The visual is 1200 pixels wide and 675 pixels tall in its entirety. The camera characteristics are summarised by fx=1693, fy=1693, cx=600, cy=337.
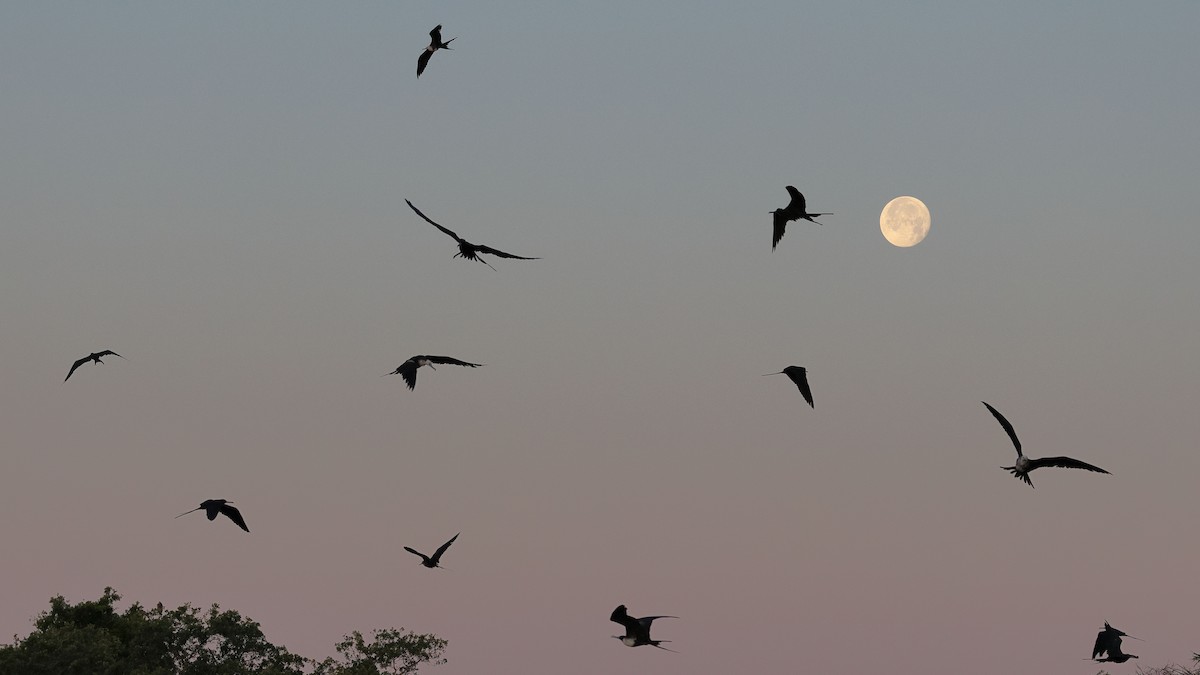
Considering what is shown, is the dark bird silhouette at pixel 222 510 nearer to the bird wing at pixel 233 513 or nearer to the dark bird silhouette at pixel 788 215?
the bird wing at pixel 233 513

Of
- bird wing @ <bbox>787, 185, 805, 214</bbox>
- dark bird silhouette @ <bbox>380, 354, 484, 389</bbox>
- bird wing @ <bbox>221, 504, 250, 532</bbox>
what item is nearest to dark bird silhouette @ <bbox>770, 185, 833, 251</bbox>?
bird wing @ <bbox>787, 185, 805, 214</bbox>

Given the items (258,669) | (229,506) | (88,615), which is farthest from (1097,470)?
(88,615)

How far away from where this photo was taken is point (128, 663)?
67812 millimetres

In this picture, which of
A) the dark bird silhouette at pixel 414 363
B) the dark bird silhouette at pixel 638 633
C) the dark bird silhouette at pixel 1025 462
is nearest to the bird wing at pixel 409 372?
the dark bird silhouette at pixel 414 363

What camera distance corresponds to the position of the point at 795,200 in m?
38.2

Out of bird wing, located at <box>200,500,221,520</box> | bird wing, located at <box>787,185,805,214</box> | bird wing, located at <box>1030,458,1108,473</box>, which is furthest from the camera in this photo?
bird wing, located at <box>787,185,805,214</box>

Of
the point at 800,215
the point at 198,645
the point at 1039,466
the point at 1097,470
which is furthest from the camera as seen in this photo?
the point at 198,645

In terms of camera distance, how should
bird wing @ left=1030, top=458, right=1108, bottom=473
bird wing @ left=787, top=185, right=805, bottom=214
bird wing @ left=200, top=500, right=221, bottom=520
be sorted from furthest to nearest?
bird wing @ left=787, top=185, right=805, bottom=214 → bird wing @ left=200, top=500, right=221, bottom=520 → bird wing @ left=1030, top=458, right=1108, bottom=473

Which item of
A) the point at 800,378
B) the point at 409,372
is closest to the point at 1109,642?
the point at 800,378

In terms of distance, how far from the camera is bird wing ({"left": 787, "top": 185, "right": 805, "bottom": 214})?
36.8 metres

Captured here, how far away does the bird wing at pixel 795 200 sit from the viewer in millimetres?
36750

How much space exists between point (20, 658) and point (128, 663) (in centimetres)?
484

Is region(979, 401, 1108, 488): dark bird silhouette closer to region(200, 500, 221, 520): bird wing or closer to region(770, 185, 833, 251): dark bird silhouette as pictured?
region(770, 185, 833, 251): dark bird silhouette

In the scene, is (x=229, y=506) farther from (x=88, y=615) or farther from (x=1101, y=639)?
(x=88, y=615)
